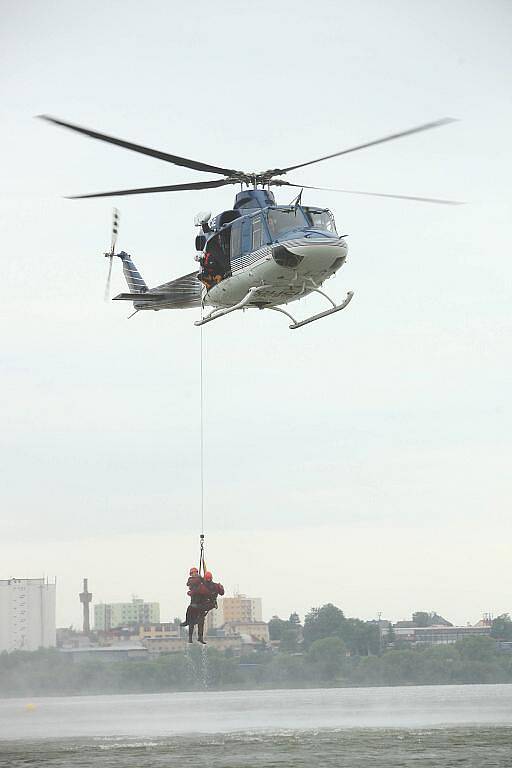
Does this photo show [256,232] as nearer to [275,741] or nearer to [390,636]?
[275,741]

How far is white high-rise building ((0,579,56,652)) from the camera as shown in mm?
162875

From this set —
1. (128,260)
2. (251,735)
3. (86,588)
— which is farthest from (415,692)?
(128,260)

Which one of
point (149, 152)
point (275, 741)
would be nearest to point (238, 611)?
point (275, 741)

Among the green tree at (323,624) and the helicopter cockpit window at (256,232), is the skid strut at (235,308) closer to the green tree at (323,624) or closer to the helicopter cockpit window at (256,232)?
the helicopter cockpit window at (256,232)

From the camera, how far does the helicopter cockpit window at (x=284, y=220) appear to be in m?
36.4

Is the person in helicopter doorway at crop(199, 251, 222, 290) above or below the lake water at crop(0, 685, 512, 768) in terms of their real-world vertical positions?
above

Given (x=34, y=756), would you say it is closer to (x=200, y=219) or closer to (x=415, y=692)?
(x=200, y=219)

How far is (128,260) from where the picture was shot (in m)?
47.2

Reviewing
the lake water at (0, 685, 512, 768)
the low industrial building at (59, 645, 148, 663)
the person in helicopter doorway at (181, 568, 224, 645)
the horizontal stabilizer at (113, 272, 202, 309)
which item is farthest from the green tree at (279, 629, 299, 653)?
the person in helicopter doorway at (181, 568, 224, 645)

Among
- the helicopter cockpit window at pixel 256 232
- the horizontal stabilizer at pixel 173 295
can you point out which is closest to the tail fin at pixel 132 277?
the horizontal stabilizer at pixel 173 295

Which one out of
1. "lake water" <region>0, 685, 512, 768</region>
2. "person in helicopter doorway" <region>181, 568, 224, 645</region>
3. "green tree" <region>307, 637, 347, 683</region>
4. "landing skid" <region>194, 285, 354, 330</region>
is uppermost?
"landing skid" <region>194, 285, 354, 330</region>

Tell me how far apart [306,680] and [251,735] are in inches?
4006

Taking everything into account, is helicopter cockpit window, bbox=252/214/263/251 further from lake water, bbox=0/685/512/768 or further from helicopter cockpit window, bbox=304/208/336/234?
lake water, bbox=0/685/512/768

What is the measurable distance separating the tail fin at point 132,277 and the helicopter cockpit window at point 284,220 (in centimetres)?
945
